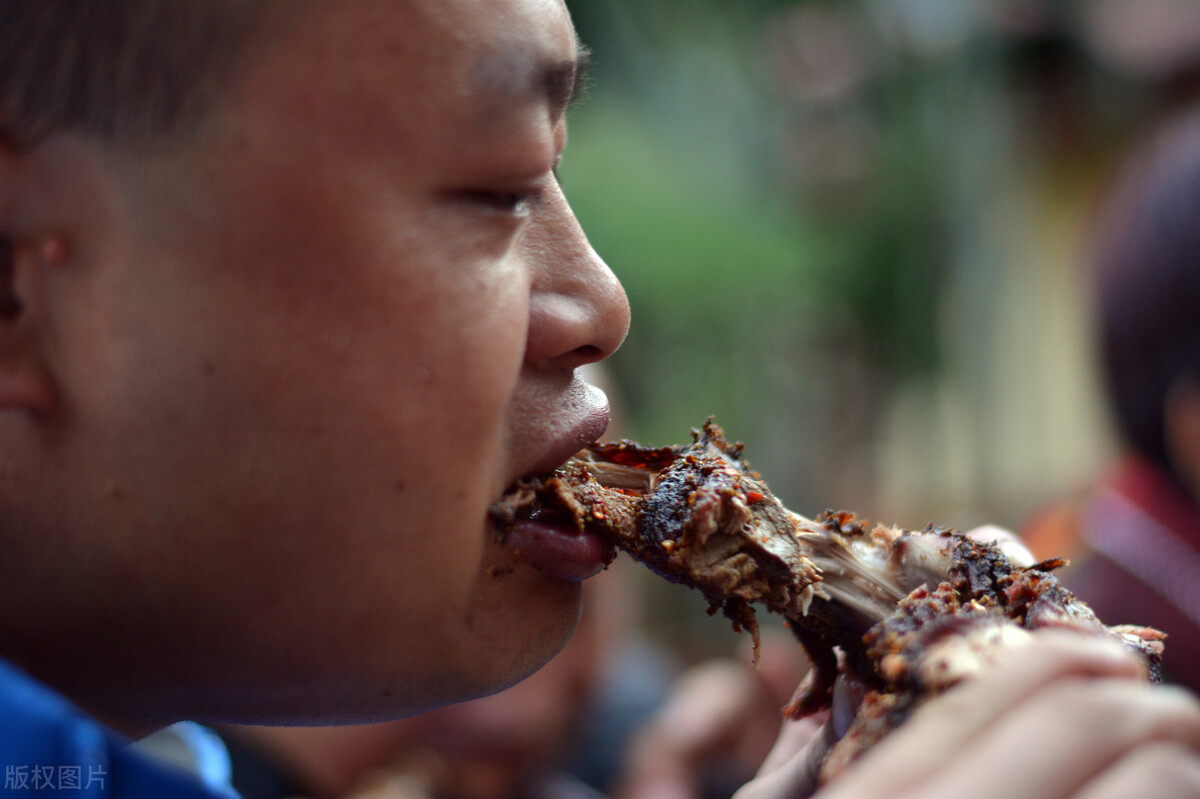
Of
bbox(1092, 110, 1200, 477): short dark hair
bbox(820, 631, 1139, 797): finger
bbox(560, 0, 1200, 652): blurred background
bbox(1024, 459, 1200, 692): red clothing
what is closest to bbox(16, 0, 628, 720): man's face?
bbox(820, 631, 1139, 797): finger

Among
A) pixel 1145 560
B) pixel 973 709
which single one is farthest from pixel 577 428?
pixel 1145 560

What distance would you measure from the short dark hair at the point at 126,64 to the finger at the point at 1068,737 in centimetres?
106

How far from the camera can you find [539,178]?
51.6 inches

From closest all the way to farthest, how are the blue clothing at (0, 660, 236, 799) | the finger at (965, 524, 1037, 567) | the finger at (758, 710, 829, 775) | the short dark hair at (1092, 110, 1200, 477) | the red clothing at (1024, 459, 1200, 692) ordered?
the blue clothing at (0, 660, 236, 799) < the finger at (965, 524, 1037, 567) < the finger at (758, 710, 829, 775) < the red clothing at (1024, 459, 1200, 692) < the short dark hair at (1092, 110, 1200, 477)

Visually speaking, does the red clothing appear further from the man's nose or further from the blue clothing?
the blue clothing

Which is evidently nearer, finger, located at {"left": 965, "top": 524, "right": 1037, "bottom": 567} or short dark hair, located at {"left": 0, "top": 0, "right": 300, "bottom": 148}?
short dark hair, located at {"left": 0, "top": 0, "right": 300, "bottom": 148}

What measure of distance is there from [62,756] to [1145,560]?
2566 mm

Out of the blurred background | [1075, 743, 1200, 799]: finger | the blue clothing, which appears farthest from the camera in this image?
the blurred background

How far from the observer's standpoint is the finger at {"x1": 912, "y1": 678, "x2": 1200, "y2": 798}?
36.6 inches

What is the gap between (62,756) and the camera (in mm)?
1324

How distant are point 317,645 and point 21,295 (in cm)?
53

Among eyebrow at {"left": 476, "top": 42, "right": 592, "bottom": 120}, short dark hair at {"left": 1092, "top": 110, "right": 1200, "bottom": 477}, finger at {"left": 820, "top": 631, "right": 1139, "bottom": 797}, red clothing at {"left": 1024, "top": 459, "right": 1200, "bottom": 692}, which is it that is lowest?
red clothing at {"left": 1024, "top": 459, "right": 1200, "bottom": 692}

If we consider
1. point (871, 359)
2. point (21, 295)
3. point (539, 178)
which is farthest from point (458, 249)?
point (871, 359)

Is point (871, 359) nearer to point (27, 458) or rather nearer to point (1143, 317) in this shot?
point (1143, 317)
